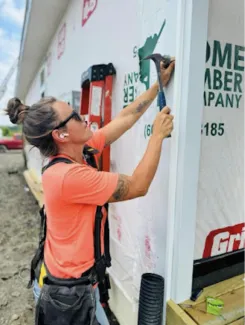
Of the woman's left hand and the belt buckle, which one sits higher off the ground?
the woman's left hand

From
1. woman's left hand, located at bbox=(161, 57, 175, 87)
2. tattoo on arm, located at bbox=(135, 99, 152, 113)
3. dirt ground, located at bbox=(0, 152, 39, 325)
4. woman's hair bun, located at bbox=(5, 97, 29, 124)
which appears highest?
woman's left hand, located at bbox=(161, 57, 175, 87)

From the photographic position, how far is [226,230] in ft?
4.87

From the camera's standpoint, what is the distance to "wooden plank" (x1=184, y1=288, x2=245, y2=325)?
3.95 feet

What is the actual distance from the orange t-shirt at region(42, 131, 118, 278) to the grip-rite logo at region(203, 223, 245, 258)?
59cm

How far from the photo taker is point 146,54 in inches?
55.4

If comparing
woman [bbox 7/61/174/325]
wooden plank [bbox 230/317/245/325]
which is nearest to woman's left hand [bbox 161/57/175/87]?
woman [bbox 7/61/174/325]

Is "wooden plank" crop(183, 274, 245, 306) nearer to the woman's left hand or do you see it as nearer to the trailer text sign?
the trailer text sign

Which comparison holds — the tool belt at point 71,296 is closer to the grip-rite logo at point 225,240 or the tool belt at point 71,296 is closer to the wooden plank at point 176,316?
the wooden plank at point 176,316

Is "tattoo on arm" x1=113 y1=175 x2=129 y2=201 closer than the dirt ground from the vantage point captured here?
Yes

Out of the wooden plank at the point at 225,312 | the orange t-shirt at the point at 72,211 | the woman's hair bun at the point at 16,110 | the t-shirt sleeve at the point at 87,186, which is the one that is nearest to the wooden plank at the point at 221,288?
the wooden plank at the point at 225,312

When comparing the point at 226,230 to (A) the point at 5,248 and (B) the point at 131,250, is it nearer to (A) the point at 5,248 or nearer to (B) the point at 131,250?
(B) the point at 131,250

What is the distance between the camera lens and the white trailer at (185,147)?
1184mm

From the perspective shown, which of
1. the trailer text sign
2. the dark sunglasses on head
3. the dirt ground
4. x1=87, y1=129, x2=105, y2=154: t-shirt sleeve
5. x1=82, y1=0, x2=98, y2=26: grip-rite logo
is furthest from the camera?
x1=82, y1=0, x2=98, y2=26: grip-rite logo

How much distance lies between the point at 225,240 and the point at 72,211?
0.88 m
